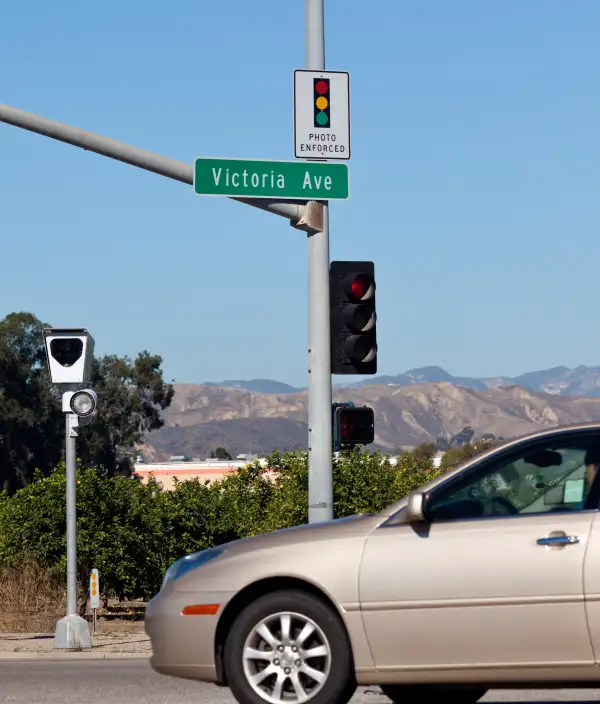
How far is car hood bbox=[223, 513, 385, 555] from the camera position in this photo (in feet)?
25.3

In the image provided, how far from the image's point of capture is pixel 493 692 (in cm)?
1072

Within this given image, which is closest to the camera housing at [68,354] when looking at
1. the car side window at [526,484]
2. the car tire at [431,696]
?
the car tire at [431,696]

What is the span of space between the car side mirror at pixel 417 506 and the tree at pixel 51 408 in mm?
81712

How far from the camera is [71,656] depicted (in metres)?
15.6

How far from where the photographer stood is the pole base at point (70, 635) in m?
16.7

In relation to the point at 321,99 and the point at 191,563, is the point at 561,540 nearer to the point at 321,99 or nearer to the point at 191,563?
the point at 191,563

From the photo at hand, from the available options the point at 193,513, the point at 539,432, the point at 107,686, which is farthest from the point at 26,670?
the point at 193,513

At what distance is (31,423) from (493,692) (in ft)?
274

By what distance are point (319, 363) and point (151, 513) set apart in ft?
61.5

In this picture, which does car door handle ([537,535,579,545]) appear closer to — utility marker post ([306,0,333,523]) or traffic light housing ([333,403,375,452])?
utility marker post ([306,0,333,523])

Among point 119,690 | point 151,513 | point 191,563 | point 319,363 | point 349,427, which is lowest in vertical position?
point 119,690

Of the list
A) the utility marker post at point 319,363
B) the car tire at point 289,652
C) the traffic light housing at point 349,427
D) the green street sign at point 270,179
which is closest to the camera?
the car tire at point 289,652

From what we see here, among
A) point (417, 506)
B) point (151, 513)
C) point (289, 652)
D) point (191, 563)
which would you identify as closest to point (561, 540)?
point (417, 506)

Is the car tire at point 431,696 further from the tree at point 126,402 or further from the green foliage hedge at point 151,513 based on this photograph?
the tree at point 126,402
